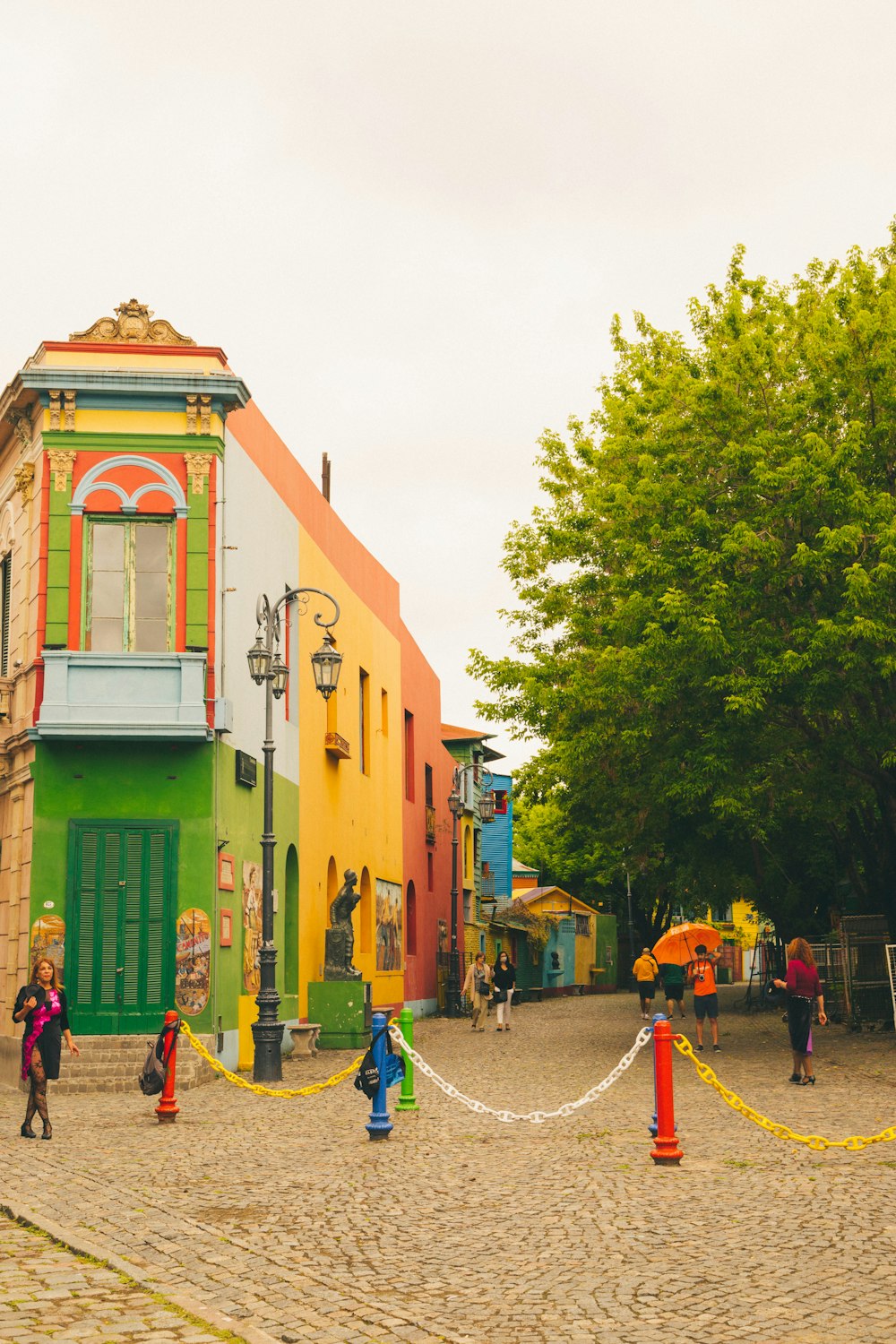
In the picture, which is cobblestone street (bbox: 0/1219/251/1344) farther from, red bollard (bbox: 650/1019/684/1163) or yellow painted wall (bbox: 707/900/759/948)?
yellow painted wall (bbox: 707/900/759/948)

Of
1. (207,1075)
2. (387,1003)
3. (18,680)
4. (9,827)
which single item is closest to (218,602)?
(18,680)

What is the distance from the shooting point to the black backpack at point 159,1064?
1404 centimetres

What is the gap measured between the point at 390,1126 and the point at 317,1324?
6244mm

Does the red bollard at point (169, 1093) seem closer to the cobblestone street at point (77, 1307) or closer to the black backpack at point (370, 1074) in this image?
the black backpack at point (370, 1074)

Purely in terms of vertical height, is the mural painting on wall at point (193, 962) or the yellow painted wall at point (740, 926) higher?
the yellow painted wall at point (740, 926)

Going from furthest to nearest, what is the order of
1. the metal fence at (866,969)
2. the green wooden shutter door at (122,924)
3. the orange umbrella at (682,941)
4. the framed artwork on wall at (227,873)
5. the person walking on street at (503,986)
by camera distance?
the person walking on street at (503,986), the metal fence at (866,969), the orange umbrella at (682,941), the framed artwork on wall at (227,873), the green wooden shutter door at (122,924)

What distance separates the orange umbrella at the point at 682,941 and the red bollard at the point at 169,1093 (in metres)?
13.0

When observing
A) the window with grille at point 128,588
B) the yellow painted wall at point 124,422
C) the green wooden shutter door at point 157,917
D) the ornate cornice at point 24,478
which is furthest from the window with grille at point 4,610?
the green wooden shutter door at point 157,917

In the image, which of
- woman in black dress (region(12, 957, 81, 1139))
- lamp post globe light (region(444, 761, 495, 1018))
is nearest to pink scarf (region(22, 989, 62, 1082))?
woman in black dress (region(12, 957, 81, 1139))

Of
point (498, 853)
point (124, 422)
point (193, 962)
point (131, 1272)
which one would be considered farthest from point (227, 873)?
point (498, 853)

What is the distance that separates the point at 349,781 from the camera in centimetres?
2938

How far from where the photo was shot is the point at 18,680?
20.3m

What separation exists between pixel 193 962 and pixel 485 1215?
10.6 m

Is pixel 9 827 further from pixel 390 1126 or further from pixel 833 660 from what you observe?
pixel 833 660
